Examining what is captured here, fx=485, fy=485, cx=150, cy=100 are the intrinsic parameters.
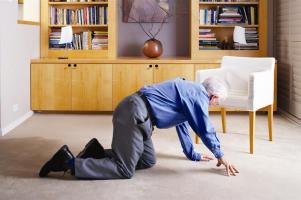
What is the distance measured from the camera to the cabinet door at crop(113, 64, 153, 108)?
6160mm

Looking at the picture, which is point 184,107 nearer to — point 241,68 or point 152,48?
point 241,68

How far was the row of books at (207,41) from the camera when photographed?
21.0 feet

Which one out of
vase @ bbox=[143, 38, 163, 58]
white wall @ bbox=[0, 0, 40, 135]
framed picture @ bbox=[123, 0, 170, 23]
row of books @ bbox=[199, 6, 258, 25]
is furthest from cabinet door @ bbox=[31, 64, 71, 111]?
row of books @ bbox=[199, 6, 258, 25]

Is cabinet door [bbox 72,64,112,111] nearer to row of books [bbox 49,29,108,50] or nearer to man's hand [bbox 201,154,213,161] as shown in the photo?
row of books [bbox 49,29,108,50]

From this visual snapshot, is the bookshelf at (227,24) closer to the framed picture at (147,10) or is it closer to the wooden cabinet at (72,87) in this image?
the framed picture at (147,10)

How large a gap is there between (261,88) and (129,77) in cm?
214

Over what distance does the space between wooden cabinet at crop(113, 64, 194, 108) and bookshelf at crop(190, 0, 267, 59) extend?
0.32 metres

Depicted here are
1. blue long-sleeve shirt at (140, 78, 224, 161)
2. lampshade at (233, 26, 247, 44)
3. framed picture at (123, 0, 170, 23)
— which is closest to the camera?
blue long-sleeve shirt at (140, 78, 224, 161)

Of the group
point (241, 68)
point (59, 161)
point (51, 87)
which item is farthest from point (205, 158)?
point (51, 87)

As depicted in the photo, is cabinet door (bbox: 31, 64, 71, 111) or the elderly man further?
cabinet door (bbox: 31, 64, 71, 111)

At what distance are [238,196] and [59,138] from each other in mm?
2234

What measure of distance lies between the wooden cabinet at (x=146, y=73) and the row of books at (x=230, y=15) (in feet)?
2.41

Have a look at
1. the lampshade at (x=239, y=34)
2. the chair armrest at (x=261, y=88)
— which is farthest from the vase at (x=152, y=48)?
the chair armrest at (x=261, y=88)

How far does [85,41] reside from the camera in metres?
6.48
